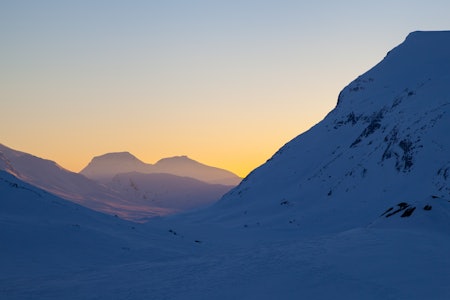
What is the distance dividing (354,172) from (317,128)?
39214 mm

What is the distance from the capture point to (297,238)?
45344 mm

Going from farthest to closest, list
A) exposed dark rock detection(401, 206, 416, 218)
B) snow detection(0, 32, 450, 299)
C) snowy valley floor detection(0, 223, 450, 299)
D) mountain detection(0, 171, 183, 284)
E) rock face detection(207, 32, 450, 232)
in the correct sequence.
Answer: rock face detection(207, 32, 450, 232), exposed dark rock detection(401, 206, 416, 218), mountain detection(0, 171, 183, 284), snow detection(0, 32, 450, 299), snowy valley floor detection(0, 223, 450, 299)

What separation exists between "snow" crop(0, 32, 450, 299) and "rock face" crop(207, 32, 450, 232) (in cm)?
28

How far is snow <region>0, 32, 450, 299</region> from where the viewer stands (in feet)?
51.4

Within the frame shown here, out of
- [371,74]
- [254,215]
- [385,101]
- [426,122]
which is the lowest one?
[254,215]

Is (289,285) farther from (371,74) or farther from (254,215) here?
(371,74)

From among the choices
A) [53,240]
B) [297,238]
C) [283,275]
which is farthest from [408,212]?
[53,240]

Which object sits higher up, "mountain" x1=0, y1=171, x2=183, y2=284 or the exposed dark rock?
the exposed dark rock

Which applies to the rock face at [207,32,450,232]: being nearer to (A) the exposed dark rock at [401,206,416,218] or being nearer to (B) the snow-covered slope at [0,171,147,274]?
(A) the exposed dark rock at [401,206,416,218]

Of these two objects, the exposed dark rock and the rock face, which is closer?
the exposed dark rock

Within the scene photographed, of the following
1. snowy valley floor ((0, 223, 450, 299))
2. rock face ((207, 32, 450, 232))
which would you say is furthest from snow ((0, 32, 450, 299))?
rock face ((207, 32, 450, 232))

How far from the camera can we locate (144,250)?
2873 cm

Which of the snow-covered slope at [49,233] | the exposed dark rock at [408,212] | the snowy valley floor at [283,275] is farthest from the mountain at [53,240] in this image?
the exposed dark rock at [408,212]

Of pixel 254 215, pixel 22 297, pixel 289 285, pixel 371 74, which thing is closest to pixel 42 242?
pixel 22 297
